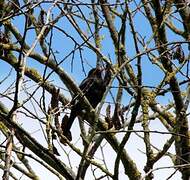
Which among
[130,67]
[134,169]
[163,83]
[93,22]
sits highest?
[93,22]

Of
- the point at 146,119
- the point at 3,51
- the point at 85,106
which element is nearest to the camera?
the point at 146,119

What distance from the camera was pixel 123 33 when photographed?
10.6ft

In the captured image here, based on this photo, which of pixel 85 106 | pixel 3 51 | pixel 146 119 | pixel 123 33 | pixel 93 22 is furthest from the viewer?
pixel 93 22

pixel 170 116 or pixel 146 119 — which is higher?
pixel 170 116

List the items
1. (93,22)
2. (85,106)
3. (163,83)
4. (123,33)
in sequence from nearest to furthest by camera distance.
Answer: (123,33)
(163,83)
(85,106)
(93,22)

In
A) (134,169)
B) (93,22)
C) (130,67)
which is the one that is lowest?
(134,169)

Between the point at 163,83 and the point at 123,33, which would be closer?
the point at 123,33

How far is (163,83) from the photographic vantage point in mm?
4137

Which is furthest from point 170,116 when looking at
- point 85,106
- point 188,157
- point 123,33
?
point 123,33

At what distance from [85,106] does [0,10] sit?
101cm

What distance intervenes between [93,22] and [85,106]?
1109 millimetres

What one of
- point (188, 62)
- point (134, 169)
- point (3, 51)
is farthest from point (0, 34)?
point (134, 169)

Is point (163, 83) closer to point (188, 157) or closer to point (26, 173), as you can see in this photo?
point (188, 157)

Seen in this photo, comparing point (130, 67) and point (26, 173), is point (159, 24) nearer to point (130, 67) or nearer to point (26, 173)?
point (130, 67)
